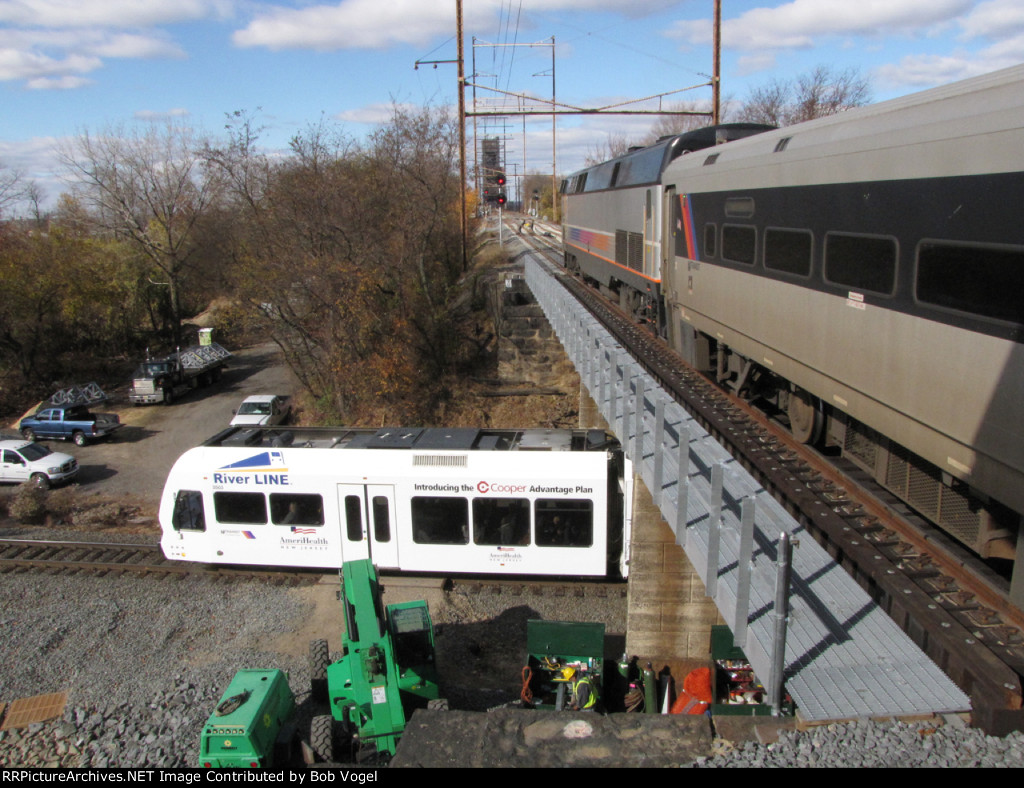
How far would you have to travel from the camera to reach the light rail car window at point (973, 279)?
4.40m

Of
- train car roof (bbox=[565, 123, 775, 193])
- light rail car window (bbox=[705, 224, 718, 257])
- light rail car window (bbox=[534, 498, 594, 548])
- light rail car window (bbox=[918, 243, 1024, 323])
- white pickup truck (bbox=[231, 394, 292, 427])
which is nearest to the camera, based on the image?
light rail car window (bbox=[918, 243, 1024, 323])

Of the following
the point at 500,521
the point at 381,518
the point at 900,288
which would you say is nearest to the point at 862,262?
the point at 900,288

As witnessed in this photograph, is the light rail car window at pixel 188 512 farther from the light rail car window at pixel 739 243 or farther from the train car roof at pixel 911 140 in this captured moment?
the train car roof at pixel 911 140

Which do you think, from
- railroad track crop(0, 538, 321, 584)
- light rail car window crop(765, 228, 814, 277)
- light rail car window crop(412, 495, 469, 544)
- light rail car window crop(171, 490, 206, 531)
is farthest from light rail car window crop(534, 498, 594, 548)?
light rail car window crop(171, 490, 206, 531)

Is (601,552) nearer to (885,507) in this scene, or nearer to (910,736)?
(885,507)

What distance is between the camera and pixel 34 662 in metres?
11.1

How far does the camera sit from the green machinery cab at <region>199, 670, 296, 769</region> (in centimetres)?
744

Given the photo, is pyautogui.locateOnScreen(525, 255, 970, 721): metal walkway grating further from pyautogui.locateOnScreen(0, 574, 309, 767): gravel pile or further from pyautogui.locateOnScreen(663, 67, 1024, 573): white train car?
pyautogui.locateOnScreen(0, 574, 309, 767): gravel pile

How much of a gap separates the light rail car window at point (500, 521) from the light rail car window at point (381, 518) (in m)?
1.51

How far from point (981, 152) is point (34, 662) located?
13368 mm

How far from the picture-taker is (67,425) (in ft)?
92.6

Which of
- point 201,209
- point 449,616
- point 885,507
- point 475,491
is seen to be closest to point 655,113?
point 475,491

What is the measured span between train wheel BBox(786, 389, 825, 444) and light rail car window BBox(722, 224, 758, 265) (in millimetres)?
1809

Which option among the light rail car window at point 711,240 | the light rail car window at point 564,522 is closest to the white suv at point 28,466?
the light rail car window at point 564,522
